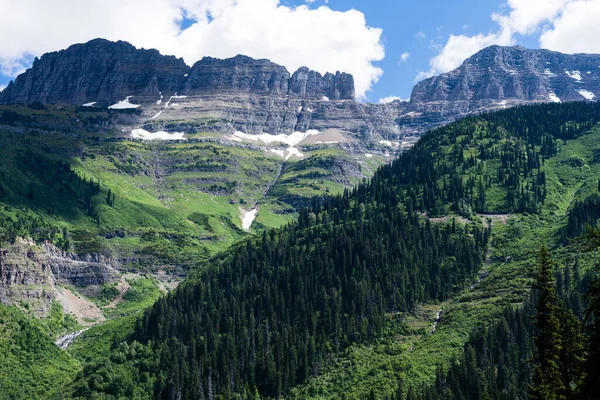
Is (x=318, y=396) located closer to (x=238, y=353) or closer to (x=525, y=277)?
(x=238, y=353)

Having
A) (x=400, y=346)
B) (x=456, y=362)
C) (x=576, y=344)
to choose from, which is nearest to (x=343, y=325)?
(x=400, y=346)

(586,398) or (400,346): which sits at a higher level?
(586,398)

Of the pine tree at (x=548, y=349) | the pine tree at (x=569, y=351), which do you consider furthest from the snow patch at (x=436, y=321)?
the pine tree at (x=548, y=349)

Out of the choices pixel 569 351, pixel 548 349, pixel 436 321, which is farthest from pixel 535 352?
pixel 436 321

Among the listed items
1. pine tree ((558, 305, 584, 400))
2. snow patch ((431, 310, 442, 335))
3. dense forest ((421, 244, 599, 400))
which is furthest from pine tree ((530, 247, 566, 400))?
snow patch ((431, 310, 442, 335))

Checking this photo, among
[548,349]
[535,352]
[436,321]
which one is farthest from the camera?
[436,321]

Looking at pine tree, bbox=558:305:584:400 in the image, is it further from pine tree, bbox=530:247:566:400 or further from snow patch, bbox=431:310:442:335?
snow patch, bbox=431:310:442:335

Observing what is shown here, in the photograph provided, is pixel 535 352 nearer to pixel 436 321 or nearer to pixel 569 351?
pixel 569 351

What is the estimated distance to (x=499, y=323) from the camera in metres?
154

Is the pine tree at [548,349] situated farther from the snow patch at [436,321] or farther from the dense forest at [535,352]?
the snow patch at [436,321]

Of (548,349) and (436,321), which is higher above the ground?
(548,349)

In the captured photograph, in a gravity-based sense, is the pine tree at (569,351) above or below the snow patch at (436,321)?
above

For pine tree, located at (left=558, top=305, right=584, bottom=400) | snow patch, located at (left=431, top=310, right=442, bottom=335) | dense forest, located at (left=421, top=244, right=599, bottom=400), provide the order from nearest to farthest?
1. pine tree, located at (left=558, top=305, right=584, bottom=400)
2. dense forest, located at (left=421, top=244, right=599, bottom=400)
3. snow patch, located at (left=431, top=310, right=442, bottom=335)

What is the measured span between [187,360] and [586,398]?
15314cm
